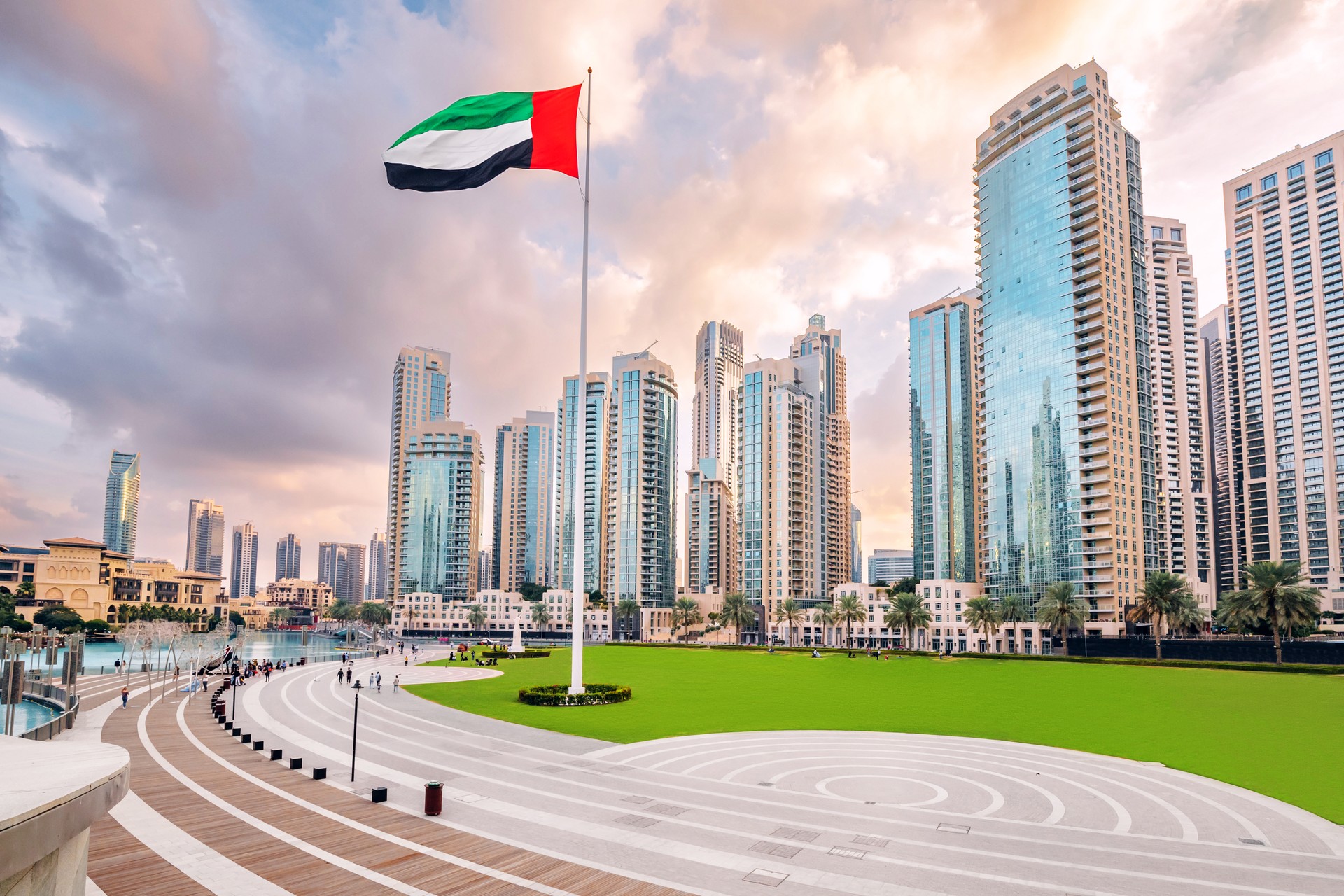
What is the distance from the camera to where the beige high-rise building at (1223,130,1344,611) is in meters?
167

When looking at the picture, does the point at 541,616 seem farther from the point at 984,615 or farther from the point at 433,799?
the point at 433,799

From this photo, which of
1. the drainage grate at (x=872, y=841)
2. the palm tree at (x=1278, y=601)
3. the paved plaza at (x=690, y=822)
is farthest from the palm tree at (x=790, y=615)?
the drainage grate at (x=872, y=841)

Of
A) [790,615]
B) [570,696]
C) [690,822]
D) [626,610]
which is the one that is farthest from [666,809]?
[626,610]

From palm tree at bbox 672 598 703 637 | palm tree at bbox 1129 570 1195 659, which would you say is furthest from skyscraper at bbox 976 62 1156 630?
palm tree at bbox 672 598 703 637

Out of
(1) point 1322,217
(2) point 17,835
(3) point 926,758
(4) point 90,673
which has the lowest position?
(4) point 90,673

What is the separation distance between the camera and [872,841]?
21609mm

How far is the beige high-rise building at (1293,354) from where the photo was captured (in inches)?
6590

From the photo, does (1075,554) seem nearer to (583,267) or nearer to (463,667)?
(463,667)

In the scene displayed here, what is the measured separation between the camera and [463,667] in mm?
86812

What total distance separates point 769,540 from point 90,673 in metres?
133

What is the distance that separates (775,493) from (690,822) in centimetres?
16308

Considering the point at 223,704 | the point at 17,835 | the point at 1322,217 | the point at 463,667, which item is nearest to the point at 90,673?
the point at 463,667

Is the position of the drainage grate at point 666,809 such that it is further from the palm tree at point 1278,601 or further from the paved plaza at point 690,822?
the palm tree at point 1278,601

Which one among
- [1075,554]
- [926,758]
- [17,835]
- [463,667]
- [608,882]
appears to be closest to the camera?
[17,835]
